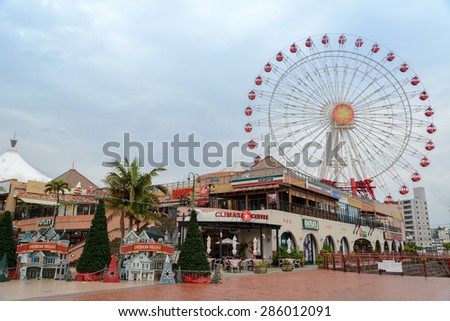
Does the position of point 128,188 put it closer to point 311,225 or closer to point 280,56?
point 311,225

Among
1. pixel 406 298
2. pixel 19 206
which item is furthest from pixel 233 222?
pixel 19 206

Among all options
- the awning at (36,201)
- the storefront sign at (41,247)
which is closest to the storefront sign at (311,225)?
the storefront sign at (41,247)

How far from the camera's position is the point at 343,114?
3834 cm

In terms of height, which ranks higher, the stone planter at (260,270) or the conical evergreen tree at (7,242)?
the conical evergreen tree at (7,242)

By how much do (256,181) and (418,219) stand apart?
114831mm

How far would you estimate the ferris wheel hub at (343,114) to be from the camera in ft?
125

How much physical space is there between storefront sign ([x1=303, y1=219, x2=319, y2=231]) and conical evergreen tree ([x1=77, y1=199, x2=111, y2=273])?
1902 cm

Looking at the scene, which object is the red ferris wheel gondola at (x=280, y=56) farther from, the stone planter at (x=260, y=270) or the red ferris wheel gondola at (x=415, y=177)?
the stone planter at (x=260, y=270)

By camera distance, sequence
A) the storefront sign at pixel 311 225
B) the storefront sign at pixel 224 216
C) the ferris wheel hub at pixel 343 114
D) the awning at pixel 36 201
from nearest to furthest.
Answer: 1. the storefront sign at pixel 224 216
2. the storefront sign at pixel 311 225
3. the ferris wheel hub at pixel 343 114
4. the awning at pixel 36 201

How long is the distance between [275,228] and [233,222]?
4342 mm

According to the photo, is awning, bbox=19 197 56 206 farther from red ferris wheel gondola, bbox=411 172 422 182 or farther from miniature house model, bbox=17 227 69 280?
red ferris wheel gondola, bbox=411 172 422 182

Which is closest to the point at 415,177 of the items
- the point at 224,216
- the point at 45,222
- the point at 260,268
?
the point at 224,216

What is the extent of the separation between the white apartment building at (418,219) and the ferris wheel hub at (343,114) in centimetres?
9995

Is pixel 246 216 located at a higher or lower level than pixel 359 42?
lower
